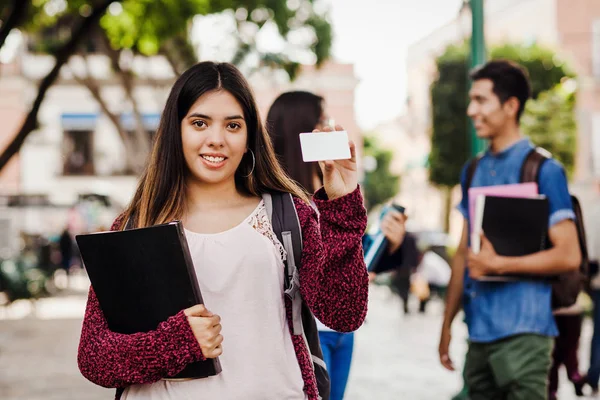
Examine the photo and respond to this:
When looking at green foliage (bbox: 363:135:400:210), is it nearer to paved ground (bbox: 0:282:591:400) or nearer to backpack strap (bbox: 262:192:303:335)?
paved ground (bbox: 0:282:591:400)

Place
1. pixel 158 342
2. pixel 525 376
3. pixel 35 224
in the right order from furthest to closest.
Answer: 1. pixel 35 224
2. pixel 525 376
3. pixel 158 342

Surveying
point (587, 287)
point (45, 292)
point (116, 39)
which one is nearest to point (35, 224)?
point (45, 292)

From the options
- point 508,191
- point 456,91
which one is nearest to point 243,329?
point 508,191

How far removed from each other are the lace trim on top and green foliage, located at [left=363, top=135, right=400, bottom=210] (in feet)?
210

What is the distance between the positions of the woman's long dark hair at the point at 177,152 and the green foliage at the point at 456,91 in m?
26.3

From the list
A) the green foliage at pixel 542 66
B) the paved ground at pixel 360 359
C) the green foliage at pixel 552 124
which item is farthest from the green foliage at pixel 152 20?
the green foliage at pixel 542 66

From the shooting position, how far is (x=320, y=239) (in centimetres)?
253

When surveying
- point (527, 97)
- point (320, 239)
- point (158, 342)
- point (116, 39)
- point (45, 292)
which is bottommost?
point (45, 292)

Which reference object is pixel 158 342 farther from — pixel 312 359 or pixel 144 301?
pixel 312 359

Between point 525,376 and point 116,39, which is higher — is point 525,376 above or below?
below

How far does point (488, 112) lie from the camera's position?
4.41 meters

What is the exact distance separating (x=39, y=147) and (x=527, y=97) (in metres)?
41.6

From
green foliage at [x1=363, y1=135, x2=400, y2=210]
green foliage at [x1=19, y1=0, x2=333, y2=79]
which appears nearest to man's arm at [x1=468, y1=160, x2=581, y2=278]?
green foliage at [x1=19, y1=0, x2=333, y2=79]

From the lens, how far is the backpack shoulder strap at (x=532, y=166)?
4.16m
